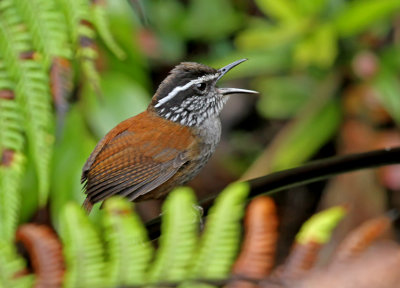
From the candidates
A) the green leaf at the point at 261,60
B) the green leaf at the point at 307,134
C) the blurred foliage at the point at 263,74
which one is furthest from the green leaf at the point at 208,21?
the green leaf at the point at 307,134

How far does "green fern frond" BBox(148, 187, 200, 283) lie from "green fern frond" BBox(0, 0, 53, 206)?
47 cm

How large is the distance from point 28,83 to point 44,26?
0.48 ft

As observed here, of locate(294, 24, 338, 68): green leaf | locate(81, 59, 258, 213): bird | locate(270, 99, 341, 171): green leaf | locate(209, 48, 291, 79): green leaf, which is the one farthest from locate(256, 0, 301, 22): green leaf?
locate(81, 59, 258, 213): bird

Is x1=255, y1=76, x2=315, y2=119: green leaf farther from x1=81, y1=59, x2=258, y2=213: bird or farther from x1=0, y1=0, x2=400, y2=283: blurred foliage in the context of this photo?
x1=81, y1=59, x2=258, y2=213: bird

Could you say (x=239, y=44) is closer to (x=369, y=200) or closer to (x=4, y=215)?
(x=369, y=200)

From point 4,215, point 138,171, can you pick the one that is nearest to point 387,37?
point 138,171

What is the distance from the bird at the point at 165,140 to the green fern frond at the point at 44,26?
246 mm

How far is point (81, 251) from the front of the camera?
923mm

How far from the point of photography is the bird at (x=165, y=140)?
1595 mm

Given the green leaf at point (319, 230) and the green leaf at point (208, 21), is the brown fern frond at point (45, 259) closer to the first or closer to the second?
the green leaf at point (319, 230)

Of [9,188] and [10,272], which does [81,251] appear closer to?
[10,272]

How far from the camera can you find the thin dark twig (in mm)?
1204

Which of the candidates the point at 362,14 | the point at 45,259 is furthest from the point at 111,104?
the point at 45,259

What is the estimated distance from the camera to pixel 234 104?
519 centimetres
